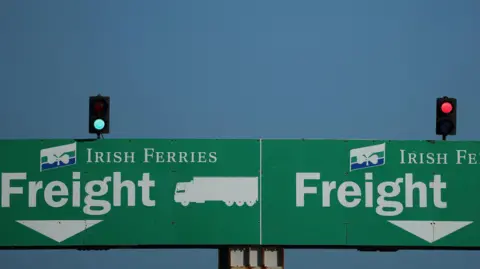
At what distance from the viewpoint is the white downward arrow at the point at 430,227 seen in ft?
60.5

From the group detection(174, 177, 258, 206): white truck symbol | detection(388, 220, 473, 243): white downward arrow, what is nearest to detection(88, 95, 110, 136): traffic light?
detection(174, 177, 258, 206): white truck symbol

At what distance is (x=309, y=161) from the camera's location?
18.5m

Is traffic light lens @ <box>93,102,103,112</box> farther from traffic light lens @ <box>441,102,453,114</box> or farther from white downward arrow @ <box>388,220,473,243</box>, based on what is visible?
traffic light lens @ <box>441,102,453,114</box>

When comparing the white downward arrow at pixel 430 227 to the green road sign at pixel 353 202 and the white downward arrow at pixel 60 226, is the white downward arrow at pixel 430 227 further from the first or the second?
the white downward arrow at pixel 60 226

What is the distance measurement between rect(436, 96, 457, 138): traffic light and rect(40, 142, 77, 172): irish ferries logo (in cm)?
742

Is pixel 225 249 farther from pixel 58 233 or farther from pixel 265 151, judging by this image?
pixel 58 233

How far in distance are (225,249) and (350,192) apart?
2838 mm

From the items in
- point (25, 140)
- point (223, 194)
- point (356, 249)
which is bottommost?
point (356, 249)

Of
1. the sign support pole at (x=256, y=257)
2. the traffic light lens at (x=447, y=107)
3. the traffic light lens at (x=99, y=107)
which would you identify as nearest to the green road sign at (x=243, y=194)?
the sign support pole at (x=256, y=257)

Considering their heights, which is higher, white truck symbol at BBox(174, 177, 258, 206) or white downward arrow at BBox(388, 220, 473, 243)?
white truck symbol at BBox(174, 177, 258, 206)

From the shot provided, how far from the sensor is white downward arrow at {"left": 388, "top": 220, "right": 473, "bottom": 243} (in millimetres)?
18453

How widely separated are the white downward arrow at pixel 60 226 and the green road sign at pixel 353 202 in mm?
3720

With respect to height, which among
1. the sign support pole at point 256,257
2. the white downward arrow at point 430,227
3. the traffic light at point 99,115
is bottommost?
the sign support pole at point 256,257

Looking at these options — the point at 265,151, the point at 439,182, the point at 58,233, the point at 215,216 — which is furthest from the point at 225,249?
the point at 439,182
